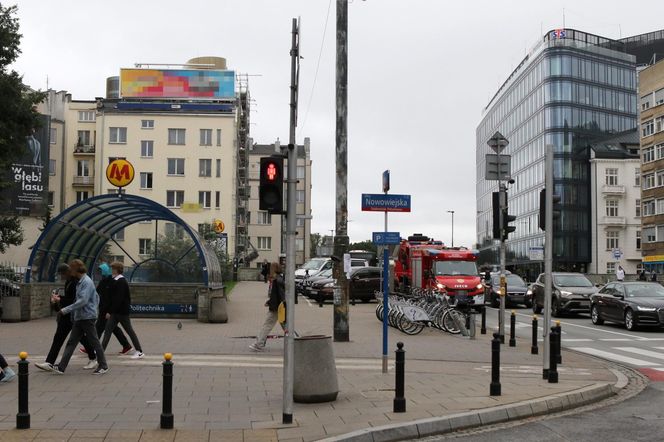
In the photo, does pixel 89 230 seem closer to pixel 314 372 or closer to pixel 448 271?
pixel 448 271

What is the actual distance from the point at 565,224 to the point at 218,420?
81014 millimetres

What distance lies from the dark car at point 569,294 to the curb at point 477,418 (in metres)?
17.2

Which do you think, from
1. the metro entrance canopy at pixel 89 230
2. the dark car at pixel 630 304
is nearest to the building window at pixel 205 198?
the metro entrance canopy at pixel 89 230

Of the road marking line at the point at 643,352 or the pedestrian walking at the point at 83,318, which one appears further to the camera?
the road marking line at the point at 643,352

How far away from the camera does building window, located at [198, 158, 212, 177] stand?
70188 mm

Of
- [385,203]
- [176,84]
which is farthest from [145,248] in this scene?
[176,84]

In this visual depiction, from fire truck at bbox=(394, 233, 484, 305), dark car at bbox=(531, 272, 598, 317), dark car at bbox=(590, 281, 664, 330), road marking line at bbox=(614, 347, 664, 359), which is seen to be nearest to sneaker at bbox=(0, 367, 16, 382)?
road marking line at bbox=(614, 347, 664, 359)

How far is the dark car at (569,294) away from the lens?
27281 millimetres

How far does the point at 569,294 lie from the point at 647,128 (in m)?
46.6

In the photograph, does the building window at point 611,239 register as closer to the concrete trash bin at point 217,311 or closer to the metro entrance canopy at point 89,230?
the metro entrance canopy at point 89,230

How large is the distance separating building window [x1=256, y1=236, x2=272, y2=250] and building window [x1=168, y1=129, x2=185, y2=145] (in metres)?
29.9

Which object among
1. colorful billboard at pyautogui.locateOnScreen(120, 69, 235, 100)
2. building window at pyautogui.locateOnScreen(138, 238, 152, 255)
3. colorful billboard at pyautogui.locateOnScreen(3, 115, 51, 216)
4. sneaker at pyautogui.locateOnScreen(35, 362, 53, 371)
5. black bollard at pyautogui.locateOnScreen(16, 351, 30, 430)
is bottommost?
sneaker at pyautogui.locateOnScreen(35, 362, 53, 371)

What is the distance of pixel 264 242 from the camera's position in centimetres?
9856

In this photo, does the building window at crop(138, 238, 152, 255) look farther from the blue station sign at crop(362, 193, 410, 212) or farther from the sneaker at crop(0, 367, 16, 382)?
the sneaker at crop(0, 367, 16, 382)
